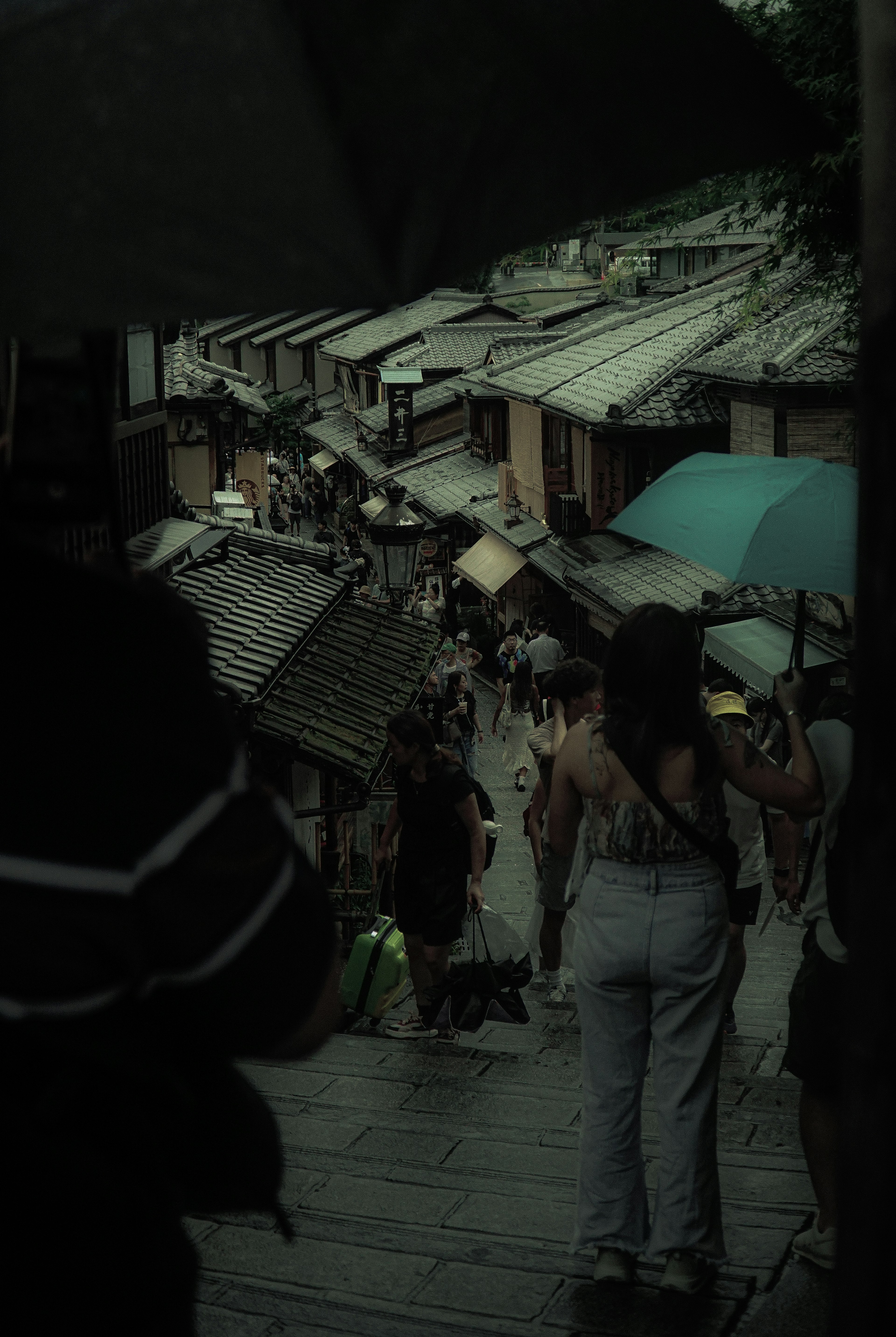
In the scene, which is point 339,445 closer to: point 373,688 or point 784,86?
point 373,688

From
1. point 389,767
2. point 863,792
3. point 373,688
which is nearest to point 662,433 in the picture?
point 389,767

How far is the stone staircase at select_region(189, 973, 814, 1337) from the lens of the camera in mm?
3338

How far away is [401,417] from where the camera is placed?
40.9 metres

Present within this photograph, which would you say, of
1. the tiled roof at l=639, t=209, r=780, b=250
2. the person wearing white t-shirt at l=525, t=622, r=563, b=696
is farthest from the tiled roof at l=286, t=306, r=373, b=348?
the person wearing white t-shirt at l=525, t=622, r=563, b=696

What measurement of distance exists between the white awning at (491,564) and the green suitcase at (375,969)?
75.4ft

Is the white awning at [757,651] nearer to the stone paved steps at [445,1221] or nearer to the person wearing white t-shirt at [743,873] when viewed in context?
the person wearing white t-shirt at [743,873]

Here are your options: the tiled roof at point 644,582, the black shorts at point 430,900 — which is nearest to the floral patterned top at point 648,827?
the black shorts at point 430,900

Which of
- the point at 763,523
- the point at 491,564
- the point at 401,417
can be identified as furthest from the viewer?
the point at 401,417

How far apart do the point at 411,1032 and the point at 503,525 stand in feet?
84.3

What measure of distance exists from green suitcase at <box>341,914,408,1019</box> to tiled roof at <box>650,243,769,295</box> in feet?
91.4

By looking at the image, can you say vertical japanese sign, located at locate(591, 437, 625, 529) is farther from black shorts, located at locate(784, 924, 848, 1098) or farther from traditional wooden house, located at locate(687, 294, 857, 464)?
black shorts, located at locate(784, 924, 848, 1098)

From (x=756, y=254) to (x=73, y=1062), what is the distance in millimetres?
34921

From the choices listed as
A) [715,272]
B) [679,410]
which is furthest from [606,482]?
[715,272]

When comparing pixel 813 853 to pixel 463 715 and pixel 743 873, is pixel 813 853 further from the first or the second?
pixel 463 715
